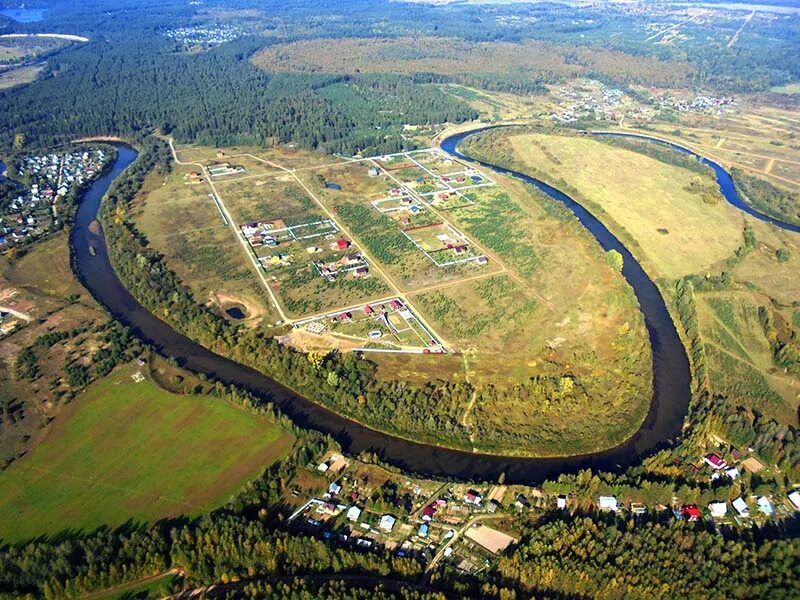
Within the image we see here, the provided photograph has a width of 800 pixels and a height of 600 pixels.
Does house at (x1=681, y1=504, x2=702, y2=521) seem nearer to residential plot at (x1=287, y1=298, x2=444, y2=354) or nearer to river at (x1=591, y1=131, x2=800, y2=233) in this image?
residential plot at (x1=287, y1=298, x2=444, y2=354)

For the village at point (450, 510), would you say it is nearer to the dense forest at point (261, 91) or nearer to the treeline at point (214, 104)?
the treeline at point (214, 104)

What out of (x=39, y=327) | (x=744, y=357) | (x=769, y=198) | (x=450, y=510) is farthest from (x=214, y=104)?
(x=450, y=510)

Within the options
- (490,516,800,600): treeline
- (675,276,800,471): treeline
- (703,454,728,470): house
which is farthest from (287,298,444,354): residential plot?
(703,454,728,470): house

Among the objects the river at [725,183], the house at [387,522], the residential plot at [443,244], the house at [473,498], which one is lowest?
the river at [725,183]

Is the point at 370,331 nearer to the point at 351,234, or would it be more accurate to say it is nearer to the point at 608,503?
the point at 351,234

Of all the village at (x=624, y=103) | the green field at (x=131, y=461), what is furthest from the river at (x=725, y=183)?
the green field at (x=131, y=461)

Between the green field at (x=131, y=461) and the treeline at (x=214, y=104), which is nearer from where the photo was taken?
A: the green field at (x=131, y=461)
